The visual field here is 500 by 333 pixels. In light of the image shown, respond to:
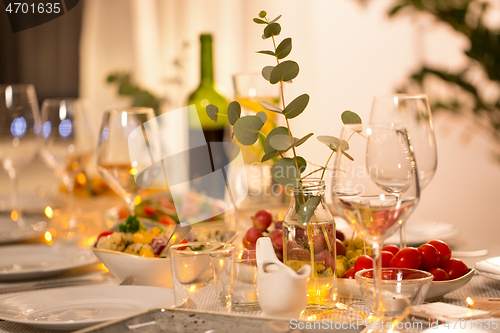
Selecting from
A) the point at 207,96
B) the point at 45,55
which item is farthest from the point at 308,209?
the point at 45,55

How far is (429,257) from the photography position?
2.27 feet

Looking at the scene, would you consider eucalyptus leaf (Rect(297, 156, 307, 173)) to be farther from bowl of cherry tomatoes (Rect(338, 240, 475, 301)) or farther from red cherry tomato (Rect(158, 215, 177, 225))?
red cherry tomato (Rect(158, 215, 177, 225))

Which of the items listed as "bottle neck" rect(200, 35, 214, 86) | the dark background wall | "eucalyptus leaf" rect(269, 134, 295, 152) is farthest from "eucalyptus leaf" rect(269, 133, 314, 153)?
the dark background wall

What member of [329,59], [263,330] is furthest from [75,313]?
[329,59]

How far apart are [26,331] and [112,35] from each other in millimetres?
2812

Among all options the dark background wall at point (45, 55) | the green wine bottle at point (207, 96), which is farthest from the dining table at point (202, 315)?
the dark background wall at point (45, 55)

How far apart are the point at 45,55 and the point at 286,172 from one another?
8.60ft

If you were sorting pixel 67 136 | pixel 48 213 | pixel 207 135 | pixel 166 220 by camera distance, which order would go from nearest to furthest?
pixel 166 220
pixel 67 136
pixel 48 213
pixel 207 135

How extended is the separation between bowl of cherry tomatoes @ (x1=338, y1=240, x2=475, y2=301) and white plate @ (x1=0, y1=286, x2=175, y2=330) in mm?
245

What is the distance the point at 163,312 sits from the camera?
55 centimetres

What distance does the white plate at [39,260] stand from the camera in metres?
0.87

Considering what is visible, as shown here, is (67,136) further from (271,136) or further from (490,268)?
(490,268)

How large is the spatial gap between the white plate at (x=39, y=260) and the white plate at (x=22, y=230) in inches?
2.2

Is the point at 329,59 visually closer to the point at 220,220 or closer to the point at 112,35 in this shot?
the point at 112,35
